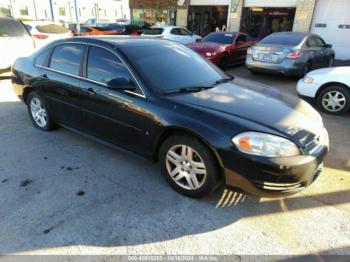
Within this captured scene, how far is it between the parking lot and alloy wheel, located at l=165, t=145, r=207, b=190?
19 cm

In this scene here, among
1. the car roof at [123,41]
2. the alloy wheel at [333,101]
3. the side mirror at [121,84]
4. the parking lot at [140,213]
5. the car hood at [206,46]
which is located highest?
the car roof at [123,41]

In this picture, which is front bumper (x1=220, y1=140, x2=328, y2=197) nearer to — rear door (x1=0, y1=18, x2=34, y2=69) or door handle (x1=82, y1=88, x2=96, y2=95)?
door handle (x1=82, y1=88, x2=96, y2=95)

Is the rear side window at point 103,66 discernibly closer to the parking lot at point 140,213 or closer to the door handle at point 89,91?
the door handle at point 89,91

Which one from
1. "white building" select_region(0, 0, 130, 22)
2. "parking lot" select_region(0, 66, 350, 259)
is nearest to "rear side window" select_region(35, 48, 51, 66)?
"parking lot" select_region(0, 66, 350, 259)

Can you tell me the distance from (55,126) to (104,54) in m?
1.78

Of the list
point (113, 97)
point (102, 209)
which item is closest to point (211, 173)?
point (102, 209)

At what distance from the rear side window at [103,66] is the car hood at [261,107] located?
0.80 meters

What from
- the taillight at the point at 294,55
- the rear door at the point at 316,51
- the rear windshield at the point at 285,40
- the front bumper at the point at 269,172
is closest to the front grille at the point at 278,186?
the front bumper at the point at 269,172

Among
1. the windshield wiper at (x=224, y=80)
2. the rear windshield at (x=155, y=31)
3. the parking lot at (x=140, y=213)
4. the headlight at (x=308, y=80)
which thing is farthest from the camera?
the rear windshield at (x=155, y=31)

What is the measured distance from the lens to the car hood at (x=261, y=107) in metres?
2.84

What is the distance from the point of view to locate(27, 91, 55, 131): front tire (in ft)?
14.9

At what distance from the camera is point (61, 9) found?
132 feet

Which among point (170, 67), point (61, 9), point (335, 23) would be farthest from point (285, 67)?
point (61, 9)

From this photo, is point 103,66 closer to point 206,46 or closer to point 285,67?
point 285,67
